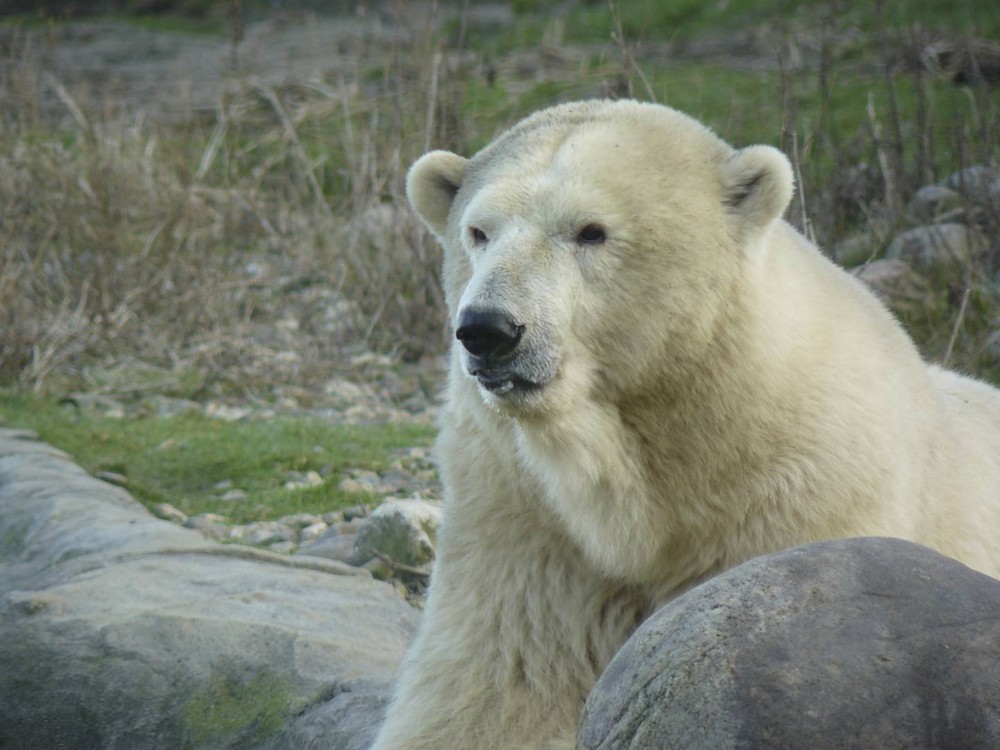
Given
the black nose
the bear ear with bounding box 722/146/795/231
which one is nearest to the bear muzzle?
the black nose

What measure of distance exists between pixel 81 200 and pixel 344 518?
3.87m

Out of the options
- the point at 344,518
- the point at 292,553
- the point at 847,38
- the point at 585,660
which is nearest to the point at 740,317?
the point at 585,660

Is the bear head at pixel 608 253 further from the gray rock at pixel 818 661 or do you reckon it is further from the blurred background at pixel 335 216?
the blurred background at pixel 335 216

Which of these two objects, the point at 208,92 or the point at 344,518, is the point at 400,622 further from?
the point at 208,92

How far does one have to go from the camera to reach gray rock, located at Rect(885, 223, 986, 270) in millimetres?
6968

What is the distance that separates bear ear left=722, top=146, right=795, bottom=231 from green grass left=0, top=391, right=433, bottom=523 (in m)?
3.07

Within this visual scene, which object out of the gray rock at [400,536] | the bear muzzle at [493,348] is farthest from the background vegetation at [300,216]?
the bear muzzle at [493,348]

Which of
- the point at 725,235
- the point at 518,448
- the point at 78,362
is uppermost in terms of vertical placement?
the point at 725,235

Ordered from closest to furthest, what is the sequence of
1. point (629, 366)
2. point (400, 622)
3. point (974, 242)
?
point (629, 366), point (400, 622), point (974, 242)

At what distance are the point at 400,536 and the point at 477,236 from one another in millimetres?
1870

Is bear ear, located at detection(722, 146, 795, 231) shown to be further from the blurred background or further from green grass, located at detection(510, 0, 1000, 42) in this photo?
green grass, located at detection(510, 0, 1000, 42)

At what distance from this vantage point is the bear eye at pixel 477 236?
3037mm

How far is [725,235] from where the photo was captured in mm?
2990

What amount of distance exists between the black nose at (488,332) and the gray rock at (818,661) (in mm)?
670
